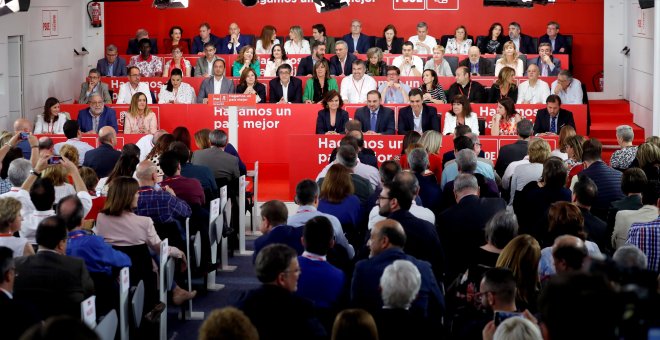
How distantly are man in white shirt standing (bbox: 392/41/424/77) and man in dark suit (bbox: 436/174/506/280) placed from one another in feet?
31.0

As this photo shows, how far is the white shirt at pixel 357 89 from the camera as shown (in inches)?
643

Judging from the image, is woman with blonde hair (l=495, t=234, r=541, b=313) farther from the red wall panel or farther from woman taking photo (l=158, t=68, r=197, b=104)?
the red wall panel

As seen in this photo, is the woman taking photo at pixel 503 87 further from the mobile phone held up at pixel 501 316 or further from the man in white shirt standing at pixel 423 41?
the mobile phone held up at pixel 501 316

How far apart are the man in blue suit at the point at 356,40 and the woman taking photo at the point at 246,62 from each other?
250 cm

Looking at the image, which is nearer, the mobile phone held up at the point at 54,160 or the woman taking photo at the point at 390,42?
the mobile phone held up at the point at 54,160

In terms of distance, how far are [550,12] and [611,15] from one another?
1.33 metres

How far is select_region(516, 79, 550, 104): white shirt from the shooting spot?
16062mm

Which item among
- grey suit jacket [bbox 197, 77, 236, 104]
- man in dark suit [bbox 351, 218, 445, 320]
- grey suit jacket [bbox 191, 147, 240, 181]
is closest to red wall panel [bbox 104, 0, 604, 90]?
grey suit jacket [bbox 197, 77, 236, 104]

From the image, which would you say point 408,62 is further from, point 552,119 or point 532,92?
point 552,119

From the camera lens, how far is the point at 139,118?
49.4ft

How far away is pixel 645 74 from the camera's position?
17.4 m

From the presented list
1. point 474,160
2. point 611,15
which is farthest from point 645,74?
point 474,160

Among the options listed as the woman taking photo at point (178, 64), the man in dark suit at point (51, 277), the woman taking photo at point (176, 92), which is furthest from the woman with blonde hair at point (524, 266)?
the woman taking photo at point (178, 64)

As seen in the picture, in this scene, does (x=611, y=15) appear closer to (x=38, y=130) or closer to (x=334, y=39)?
(x=334, y=39)
